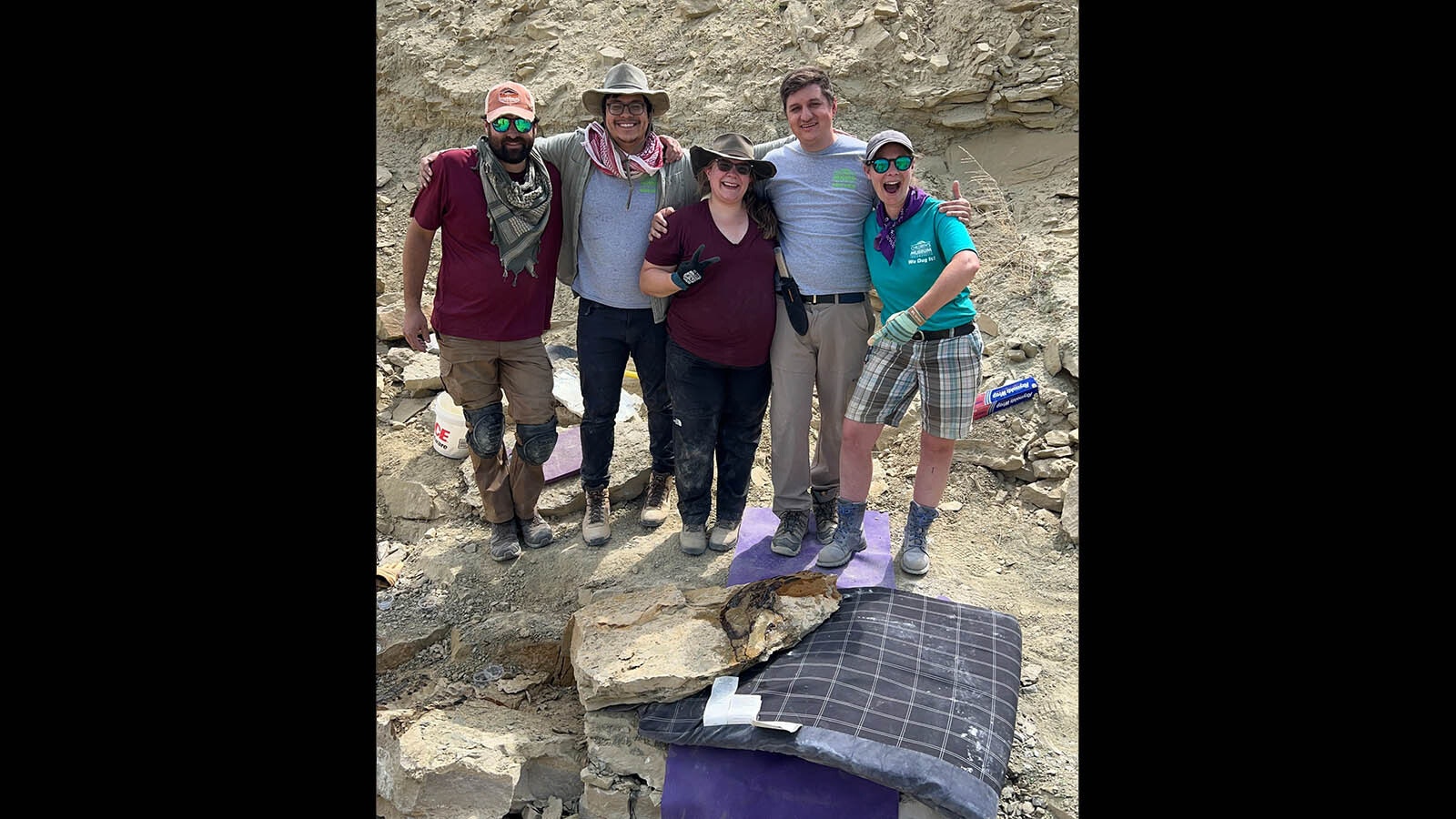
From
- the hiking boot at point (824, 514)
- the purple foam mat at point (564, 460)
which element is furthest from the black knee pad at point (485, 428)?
the hiking boot at point (824, 514)

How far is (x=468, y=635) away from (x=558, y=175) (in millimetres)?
2224

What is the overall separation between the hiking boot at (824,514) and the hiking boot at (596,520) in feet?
3.79

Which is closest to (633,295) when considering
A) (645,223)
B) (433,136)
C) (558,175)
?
(645,223)

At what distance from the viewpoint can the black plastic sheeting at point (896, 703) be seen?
302cm

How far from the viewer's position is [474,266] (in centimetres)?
407

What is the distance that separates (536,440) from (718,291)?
4.12 feet

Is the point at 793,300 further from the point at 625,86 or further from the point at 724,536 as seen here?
the point at 724,536

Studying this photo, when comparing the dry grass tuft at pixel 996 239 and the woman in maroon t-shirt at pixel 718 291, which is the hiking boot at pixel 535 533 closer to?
the woman in maroon t-shirt at pixel 718 291

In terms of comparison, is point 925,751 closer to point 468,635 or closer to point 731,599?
point 731,599

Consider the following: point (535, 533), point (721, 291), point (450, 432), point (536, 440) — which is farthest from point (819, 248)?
point (450, 432)

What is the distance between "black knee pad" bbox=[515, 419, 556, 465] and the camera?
446 cm

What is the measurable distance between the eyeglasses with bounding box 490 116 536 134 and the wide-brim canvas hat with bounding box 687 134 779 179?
759mm

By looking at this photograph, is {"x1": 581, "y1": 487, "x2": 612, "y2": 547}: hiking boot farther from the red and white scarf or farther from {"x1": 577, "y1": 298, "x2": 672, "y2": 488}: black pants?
the red and white scarf

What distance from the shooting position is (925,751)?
3.06 metres
